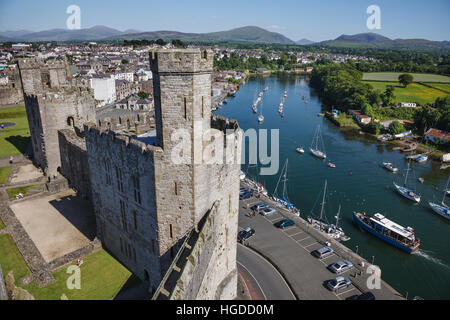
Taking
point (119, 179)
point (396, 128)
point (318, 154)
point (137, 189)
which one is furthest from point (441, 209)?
point (119, 179)

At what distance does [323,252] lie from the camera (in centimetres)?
2772

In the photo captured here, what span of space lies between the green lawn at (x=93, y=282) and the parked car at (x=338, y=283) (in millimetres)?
15048

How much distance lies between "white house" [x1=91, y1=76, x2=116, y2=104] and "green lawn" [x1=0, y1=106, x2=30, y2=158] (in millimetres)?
21297

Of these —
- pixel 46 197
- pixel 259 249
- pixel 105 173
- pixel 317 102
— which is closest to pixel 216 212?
pixel 105 173

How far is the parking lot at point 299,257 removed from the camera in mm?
23812

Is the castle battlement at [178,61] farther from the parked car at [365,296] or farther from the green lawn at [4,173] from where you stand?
the green lawn at [4,173]

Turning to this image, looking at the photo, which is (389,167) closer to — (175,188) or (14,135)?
(175,188)

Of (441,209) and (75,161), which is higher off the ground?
(75,161)

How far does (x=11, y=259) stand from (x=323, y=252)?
2508cm

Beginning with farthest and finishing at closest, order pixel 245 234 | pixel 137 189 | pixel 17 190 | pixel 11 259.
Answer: pixel 17 190
pixel 245 234
pixel 11 259
pixel 137 189

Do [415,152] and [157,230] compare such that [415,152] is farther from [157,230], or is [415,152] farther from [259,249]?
[157,230]

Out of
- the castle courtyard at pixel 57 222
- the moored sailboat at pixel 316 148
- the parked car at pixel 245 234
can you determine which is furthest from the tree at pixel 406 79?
the castle courtyard at pixel 57 222

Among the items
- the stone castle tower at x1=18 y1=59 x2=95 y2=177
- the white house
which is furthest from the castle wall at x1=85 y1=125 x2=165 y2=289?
the white house

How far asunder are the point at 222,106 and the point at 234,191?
83906 mm
